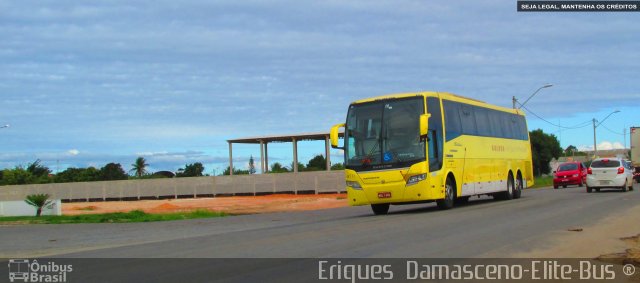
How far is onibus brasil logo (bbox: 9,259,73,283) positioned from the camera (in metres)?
9.20

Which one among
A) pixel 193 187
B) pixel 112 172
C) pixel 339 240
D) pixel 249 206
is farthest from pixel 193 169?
pixel 339 240

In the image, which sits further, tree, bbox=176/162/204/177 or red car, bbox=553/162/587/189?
tree, bbox=176/162/204/177

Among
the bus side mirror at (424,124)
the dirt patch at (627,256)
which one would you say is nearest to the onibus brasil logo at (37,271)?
the dirt patch at (627,256)

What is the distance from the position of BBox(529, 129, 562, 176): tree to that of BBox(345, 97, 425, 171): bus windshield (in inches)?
3172

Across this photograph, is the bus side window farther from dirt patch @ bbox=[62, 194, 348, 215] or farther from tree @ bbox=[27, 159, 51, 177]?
tree @ bbox=[27, 159, 51, 177]

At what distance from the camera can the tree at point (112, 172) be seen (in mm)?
98162

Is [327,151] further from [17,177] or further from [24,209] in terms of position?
[17,177]

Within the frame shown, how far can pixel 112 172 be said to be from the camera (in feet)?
331

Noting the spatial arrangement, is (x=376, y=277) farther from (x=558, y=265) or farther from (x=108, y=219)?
(x=108, y=219)

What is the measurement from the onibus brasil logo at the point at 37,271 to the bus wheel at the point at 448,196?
1287 cm

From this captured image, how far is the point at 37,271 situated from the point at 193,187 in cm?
5463

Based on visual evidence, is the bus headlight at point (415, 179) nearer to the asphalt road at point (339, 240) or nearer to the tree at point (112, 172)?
the asphalt road at point (339, 240)

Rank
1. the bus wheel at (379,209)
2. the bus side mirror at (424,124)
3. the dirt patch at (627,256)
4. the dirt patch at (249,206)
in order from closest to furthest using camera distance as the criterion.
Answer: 1. the dirt patch at (627,256)
2. the bus side mirror at (424,124)
3. the bus wheel at (379,209)
4. the dirt patch at (249,206)

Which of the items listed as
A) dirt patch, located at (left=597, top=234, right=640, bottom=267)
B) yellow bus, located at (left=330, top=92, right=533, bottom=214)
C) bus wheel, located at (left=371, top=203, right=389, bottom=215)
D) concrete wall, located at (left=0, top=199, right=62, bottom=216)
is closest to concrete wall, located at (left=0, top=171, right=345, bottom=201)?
concrete wall, located at (left=0, top=199, right=62, bottom=216)
